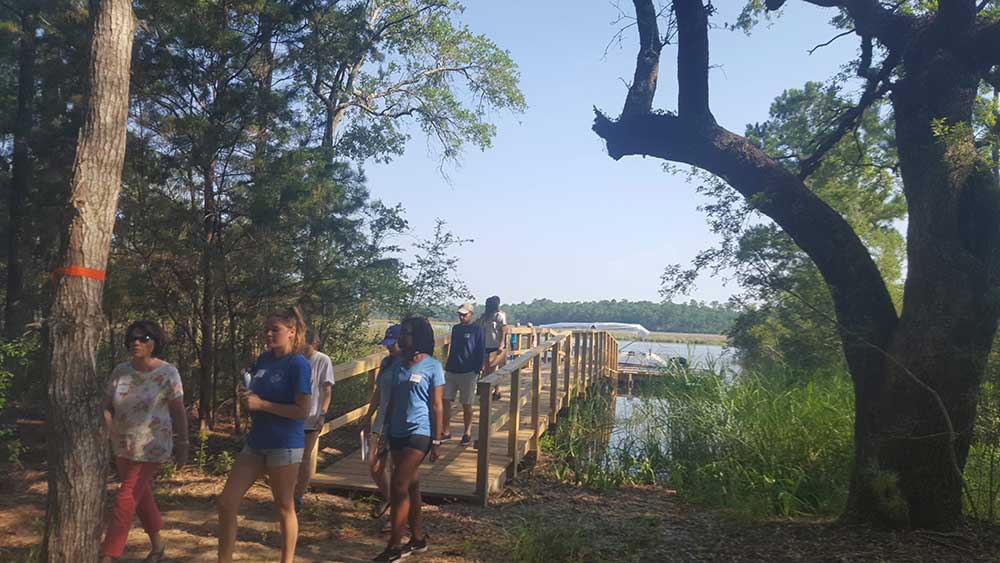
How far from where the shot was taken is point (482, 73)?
50.8ft

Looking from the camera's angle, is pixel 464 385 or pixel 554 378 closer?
pixel 464 385

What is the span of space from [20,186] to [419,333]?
693 cm

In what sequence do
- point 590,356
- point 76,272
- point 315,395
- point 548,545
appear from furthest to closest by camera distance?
point 590,356 → point 315,395 → point 548,545 → point 76,272

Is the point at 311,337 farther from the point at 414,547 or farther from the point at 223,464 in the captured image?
the point at 414,547

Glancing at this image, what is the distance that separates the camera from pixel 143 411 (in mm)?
3926

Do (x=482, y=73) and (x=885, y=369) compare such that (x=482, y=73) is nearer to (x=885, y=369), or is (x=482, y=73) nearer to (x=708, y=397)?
(x=708, y=397)

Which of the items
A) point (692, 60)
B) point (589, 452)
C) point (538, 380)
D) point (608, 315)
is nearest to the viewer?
point (692, 60)

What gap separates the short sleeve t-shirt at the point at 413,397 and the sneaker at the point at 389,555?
72cm

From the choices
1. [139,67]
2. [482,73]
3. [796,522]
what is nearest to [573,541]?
[796,522]

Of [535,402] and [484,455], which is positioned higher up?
[535,402]

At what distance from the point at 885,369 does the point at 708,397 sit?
13.5 ft

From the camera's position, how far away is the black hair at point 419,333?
15.0 ft

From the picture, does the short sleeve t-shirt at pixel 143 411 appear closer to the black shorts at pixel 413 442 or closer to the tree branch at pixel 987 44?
the black shorts at pixel 413 442

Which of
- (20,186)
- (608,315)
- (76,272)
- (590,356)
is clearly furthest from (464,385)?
(608,315)
